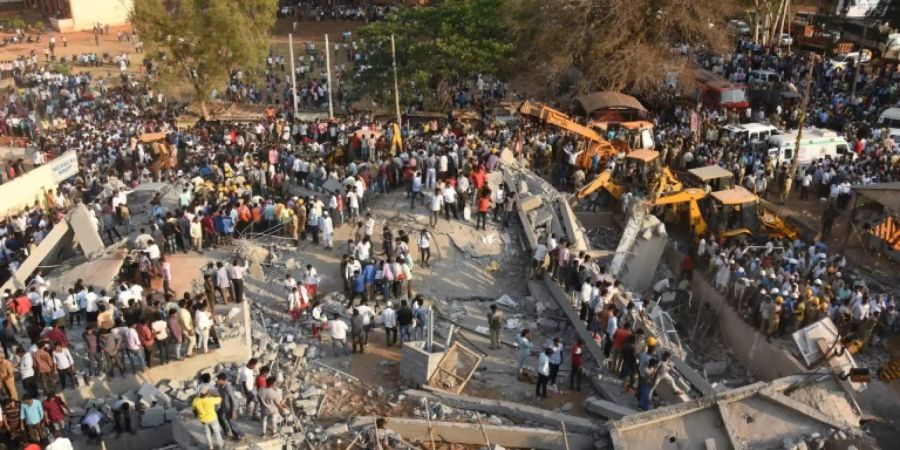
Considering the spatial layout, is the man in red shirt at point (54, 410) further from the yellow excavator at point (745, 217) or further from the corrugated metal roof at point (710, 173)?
the corrugated metal roof at point (710, 173)

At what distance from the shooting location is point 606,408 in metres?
13.1

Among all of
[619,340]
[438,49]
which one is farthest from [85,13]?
[619,340]

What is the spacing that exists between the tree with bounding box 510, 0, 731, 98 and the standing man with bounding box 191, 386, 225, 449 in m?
22.7

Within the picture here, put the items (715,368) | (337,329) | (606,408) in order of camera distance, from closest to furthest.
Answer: (606,408)
(337,329)
(715,368)

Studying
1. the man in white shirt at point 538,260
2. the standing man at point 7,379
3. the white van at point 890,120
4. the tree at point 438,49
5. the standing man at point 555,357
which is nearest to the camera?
the standing man at point 7,379

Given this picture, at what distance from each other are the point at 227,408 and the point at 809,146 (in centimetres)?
2021

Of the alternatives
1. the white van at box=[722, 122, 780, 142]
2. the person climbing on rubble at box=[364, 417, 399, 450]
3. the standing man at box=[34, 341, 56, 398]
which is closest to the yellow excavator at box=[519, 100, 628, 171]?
the white van at box=[722, 122, 780, 142]

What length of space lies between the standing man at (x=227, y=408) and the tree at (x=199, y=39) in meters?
26.4

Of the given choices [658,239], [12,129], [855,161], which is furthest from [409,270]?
[12,129]

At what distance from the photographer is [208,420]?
11414mm

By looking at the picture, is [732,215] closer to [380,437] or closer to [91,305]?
[380,437]

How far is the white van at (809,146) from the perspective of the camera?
81.0 ft

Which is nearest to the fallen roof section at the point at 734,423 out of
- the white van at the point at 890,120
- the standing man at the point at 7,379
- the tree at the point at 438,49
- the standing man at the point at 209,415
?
the standing man at the point at 209,415

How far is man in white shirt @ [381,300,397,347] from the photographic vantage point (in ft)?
49.0
